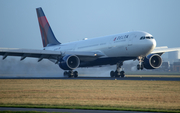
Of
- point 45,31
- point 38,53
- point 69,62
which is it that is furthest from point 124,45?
point 45,31

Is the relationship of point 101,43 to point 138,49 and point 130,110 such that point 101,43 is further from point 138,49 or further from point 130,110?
point 130,110

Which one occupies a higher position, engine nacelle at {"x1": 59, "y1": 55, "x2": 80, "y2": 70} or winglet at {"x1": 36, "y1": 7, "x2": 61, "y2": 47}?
winglet at {"x1": 36, "y1": 7, "x2": 61, "y2": 47}

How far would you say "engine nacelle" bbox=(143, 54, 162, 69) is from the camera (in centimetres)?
3944

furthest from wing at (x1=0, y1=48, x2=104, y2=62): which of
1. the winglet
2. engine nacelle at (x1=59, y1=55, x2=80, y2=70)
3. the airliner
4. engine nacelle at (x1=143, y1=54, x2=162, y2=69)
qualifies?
the winglet

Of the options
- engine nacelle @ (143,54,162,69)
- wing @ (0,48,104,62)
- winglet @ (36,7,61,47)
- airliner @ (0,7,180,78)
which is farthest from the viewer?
winglet @ (36,7,61,47)

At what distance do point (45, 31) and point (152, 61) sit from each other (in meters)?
21.8

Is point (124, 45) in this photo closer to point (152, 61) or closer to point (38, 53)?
point (152, 61)

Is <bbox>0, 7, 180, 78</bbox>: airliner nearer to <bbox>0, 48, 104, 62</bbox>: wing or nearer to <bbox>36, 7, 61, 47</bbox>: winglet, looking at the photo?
<bbox>0, 48, 104, 62</bbox>: wing

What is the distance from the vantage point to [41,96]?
19.3 metres

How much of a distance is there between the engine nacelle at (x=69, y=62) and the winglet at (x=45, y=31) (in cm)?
1421

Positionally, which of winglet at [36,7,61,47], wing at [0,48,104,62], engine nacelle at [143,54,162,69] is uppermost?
winglet at [36,7,61,47]

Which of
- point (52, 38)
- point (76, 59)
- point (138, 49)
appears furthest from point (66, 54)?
point (52, 38)

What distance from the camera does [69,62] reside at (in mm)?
39438

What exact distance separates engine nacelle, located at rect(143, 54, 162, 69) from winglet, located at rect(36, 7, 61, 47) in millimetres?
19111
